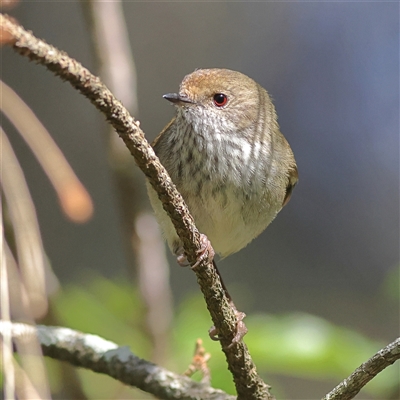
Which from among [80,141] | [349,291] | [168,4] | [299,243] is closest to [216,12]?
[168,4]

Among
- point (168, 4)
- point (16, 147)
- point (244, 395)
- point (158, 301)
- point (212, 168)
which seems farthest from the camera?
point (168, 4)

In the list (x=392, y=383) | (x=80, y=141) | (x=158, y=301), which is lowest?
(x=392, y=383)

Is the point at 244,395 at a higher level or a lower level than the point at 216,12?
lower

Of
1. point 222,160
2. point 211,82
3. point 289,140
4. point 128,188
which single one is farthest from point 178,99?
point 289,140

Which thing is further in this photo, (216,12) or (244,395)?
(216,12)

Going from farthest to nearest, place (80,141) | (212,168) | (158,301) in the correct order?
(80,141) < (158,301) < (212,168)

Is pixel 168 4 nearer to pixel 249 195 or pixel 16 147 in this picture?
pixel 16 147

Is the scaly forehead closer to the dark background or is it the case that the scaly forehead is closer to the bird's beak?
the bird's beak

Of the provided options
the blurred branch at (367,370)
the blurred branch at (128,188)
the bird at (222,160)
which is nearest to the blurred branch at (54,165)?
the blurred branch at (367,370)
